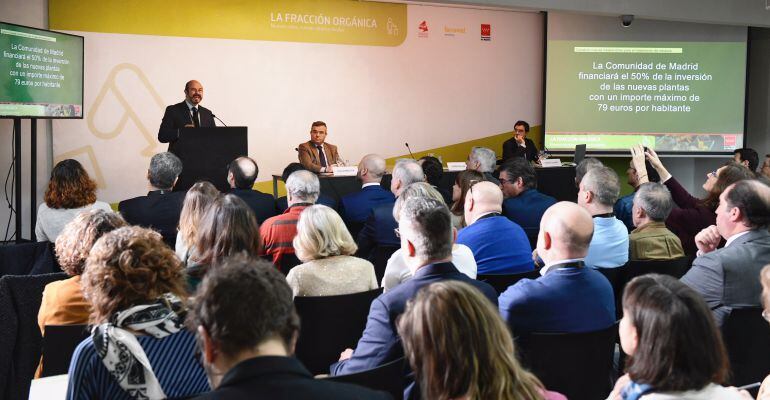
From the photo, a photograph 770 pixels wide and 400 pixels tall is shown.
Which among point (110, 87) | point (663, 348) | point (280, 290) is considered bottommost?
point (663, 348)

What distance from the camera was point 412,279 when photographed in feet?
9.17

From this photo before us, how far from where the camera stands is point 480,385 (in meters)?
1.74

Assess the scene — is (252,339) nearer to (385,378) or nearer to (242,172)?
(385,378)

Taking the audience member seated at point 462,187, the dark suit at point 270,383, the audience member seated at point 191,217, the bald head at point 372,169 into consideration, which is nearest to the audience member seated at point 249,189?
the bald head at point 372,169

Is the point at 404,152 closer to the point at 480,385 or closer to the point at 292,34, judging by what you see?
the point at 292,34

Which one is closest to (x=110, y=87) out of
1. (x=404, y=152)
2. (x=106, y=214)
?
(x=404, y=152)

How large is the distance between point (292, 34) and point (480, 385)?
862 cm

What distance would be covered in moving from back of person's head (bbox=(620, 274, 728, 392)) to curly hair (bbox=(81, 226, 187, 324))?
129 centimetres

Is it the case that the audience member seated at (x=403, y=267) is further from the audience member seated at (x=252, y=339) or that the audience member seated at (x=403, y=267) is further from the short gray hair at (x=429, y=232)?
the audience member seated at (x=252, y=339)

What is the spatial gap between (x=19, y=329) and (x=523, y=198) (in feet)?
11.6

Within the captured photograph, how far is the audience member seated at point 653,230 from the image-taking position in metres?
4.54

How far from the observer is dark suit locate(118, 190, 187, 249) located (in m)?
5.19

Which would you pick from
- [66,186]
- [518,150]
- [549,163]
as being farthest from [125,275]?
[518,150]

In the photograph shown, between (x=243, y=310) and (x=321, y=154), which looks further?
(x=321, y=154)
